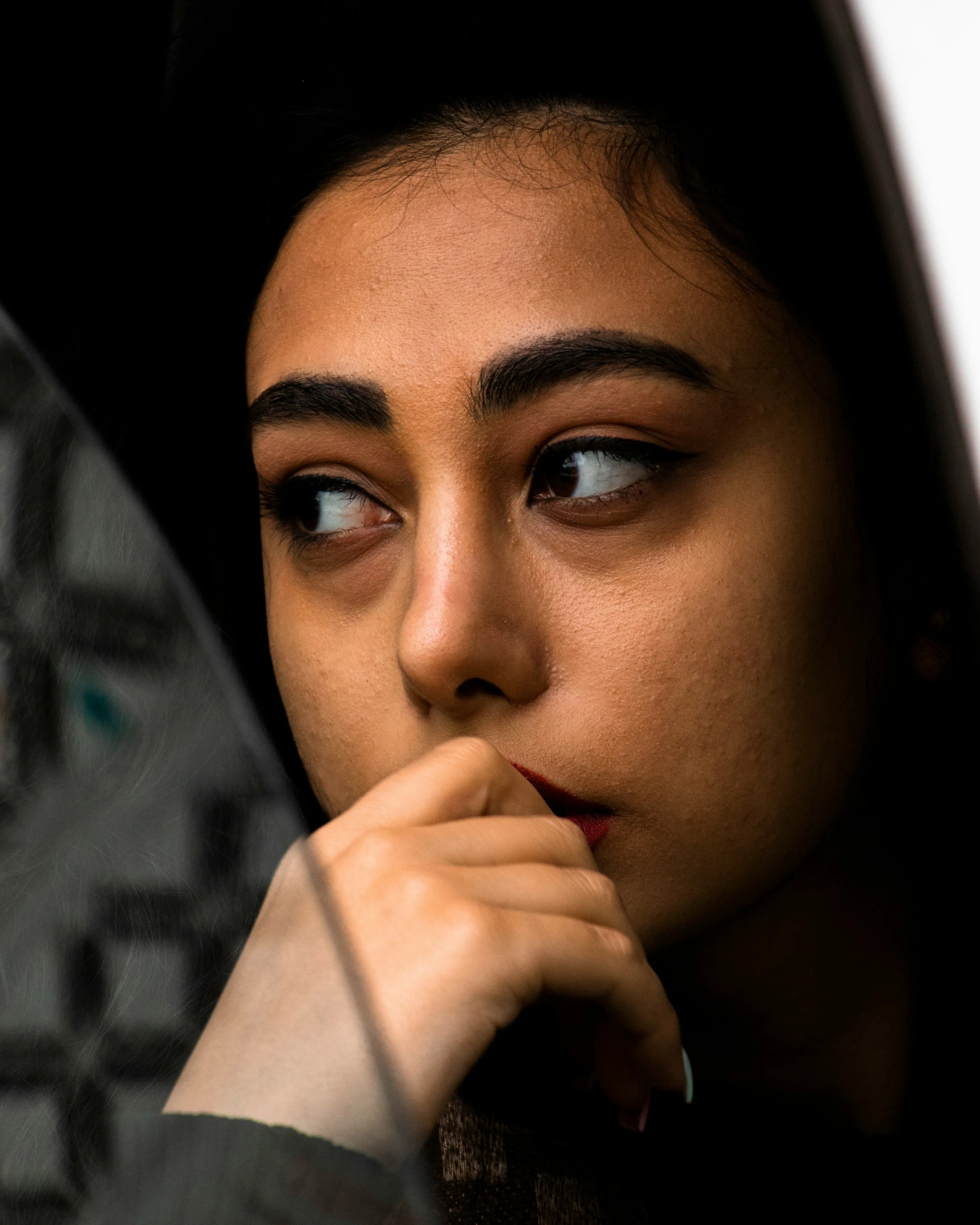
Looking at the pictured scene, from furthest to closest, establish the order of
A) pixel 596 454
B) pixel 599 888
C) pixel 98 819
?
pixel 596 454 → pixel 599 888 → pixel 98 819

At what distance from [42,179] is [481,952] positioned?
399mm

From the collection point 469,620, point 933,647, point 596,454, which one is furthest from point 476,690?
point 933,647

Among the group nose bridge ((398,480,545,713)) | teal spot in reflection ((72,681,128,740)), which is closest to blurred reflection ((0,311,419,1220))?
teal spot in reflection ((72,681,128,740))

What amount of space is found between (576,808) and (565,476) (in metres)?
0.17

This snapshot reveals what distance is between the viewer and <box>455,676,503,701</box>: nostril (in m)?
0.55

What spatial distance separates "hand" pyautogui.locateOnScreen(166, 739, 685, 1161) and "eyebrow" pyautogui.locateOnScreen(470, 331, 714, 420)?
0.17 metres

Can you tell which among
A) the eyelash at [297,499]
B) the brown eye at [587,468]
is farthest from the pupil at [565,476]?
the eyelash at [297,499]

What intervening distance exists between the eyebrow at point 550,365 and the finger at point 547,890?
0.67 ft

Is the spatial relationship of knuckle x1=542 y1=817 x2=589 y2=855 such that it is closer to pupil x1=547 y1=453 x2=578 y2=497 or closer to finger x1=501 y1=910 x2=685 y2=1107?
finger x1=501 y1=910 x2=685 y2=1107

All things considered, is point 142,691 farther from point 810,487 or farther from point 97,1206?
point 810,487

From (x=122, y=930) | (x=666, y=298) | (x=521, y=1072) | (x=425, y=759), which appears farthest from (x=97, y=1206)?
(x=666, y=298)

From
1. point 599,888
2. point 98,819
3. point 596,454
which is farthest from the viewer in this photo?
point 596,454

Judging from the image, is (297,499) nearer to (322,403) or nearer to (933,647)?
(322,403)

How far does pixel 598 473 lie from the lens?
60 centimetres
